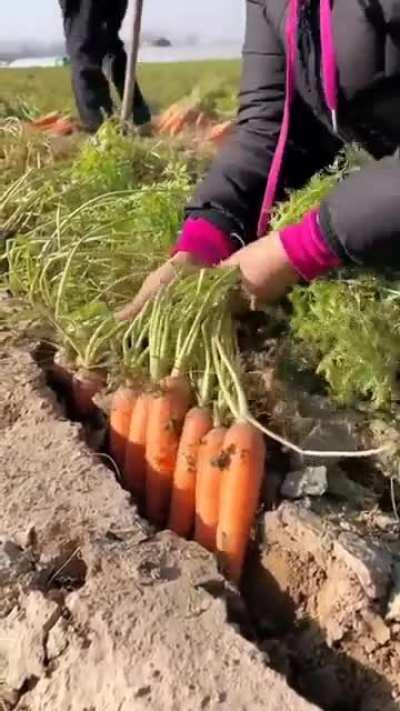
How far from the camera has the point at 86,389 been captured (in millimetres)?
2373

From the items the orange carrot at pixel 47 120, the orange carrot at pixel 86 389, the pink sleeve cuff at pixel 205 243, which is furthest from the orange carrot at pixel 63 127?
the orange carrot at pixel 86 389

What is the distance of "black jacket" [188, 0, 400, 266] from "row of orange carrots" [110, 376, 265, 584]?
0.36 meters

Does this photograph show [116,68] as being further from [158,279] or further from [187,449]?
[187,449]

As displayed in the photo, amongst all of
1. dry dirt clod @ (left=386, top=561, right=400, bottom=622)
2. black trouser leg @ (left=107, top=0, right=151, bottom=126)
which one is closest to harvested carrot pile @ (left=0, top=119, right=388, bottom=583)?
dry dirt clod @ (left=386, top=561, right=400, bottom=622)

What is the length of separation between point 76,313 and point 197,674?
920mm

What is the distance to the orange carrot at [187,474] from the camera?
2.15m

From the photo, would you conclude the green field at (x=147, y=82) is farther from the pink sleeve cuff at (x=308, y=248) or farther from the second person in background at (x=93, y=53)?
the pink sleeve cuff at (x=308, y=248)

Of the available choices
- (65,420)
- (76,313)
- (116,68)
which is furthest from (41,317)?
(116,68)

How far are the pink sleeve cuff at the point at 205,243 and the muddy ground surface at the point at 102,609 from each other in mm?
434

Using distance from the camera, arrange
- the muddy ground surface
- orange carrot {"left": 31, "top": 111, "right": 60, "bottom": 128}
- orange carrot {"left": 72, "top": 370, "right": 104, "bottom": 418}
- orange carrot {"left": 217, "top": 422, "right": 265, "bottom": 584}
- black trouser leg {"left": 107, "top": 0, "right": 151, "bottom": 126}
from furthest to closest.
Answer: orange carrot {"left": 31, "top": 111, "right": 60, "bottom": 128} < black trouser leg {"left": 107, "top": 0, "right": 151, "bottom": 126} < orange carrot {"left": 72, "top": 370, "right": 104, "bottom": 418} < orange carrot {"left": 217, "top": 422, "right": 265, "bottom": 584} < the muddy ground surface

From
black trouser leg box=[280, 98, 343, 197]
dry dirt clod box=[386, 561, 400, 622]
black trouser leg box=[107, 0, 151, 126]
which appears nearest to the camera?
dry dirt clod box=[386, 561, 400, 622]

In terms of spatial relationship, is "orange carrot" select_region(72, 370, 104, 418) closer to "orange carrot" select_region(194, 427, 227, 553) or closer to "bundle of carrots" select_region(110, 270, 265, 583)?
"bundle of carrots" select_region(110, 270, 265, 583)

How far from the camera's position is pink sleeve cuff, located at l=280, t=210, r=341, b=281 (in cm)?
219

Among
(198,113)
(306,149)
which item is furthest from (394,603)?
(198,113)
